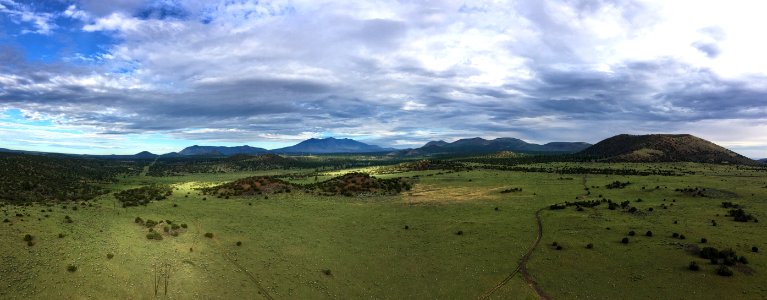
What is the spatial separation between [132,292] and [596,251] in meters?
44.5

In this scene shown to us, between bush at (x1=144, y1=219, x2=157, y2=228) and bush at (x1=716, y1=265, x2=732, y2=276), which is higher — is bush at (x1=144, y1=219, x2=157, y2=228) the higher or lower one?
the higher one

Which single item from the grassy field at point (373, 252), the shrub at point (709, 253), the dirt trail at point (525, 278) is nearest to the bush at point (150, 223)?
the grassy field at point (373, 252)

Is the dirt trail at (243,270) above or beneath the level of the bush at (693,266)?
beneath

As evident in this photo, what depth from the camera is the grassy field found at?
3741 centimetres

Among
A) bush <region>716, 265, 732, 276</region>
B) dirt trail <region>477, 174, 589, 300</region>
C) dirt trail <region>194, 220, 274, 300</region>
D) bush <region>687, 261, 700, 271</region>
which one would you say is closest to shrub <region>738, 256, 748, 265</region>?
bush <region>716, 265, 732, 276</region>

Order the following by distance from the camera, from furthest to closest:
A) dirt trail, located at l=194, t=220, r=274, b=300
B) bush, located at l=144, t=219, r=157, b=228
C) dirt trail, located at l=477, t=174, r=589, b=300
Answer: bush, located at l=144, t=219, r=157, b=228
dirt trail, located at l=194, t=220, r=274, b=300
dirt trail, located at l=477, t=174, r=589, b=300

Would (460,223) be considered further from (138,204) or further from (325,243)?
(138,204)

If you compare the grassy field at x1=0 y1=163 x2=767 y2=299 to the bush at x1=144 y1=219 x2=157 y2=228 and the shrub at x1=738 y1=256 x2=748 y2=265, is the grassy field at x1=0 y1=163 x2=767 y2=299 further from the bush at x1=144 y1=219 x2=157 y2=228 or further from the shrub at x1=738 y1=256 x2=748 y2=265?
the bush at x1=144 y1=219 x2=157 y2=228

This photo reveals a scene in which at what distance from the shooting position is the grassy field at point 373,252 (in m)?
37.4

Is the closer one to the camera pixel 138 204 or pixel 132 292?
pixel 132 292

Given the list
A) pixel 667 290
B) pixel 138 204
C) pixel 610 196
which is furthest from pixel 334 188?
pixel 667 290

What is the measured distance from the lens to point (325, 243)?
54.2 metres

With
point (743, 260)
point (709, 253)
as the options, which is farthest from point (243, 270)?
point (743, 260)

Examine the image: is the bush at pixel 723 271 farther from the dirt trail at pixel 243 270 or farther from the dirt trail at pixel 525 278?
the dirt trail at pixel 243 270
